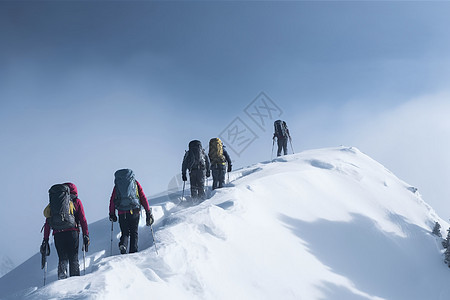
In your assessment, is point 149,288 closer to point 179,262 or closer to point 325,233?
point 179,262

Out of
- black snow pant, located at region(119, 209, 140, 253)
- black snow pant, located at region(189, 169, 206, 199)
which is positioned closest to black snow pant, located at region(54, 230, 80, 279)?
black snow pant, located at region(119, 209, 140, 253)

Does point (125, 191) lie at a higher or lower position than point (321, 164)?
higher

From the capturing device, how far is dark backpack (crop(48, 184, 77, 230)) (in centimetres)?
629

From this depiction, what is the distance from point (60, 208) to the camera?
629 cm

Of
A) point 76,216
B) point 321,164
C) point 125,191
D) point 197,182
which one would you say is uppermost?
point 125,191

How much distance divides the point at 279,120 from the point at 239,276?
614 inches

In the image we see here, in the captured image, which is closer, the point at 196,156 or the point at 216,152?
the point at 196,156

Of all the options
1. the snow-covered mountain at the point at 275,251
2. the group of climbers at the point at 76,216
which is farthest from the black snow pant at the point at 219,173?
the group of climbers at the point at 76,216

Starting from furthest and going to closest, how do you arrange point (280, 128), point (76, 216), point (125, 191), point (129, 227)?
point (280, 128)
point (129, 227)
point (125, 191)
point (76, 216)

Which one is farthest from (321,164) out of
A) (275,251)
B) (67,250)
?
(67,250)

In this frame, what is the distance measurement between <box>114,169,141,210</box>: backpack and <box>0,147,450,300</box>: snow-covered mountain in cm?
109

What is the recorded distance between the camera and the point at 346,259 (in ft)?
32.5

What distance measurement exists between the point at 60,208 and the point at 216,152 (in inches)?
297

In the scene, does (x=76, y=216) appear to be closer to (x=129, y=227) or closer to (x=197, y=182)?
(x=129, y=227)
